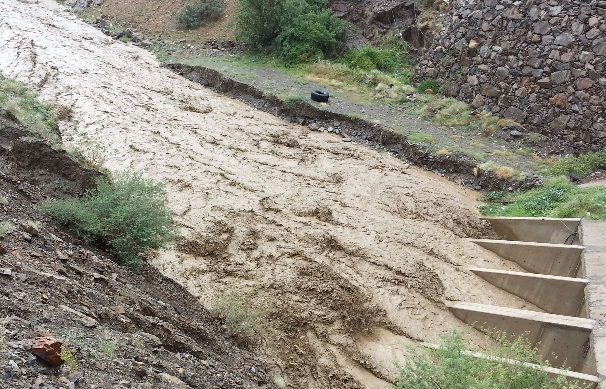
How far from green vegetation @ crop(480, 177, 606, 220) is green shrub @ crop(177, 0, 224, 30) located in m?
17.4

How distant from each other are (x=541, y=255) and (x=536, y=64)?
718 centimetres

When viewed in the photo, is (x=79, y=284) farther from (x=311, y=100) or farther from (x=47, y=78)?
→ (x=47, y=78)

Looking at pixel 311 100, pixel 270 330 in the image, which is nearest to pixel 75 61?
pixel 311 100

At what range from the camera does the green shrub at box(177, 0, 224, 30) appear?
24.7m

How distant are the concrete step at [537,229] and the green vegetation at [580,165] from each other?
2.45 meters

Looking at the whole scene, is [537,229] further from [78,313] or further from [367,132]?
[78,313]

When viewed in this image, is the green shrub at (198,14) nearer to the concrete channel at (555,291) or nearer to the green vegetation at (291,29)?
the green vegetation at (291,29)

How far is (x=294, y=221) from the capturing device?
10.6 metres

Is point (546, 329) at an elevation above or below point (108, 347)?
below

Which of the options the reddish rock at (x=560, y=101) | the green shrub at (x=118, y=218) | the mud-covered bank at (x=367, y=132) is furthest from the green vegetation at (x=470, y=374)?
the reddish rock at (x=560, y=101)

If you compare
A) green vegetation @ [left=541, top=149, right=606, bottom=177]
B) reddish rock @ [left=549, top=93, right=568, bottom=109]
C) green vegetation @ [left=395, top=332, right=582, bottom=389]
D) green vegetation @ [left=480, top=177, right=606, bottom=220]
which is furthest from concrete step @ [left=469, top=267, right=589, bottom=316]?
reddish rock @ [left=549, top=93, right=568, bottom=109]

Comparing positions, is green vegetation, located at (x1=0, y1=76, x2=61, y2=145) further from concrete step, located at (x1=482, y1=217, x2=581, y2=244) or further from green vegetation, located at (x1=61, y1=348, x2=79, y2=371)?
concrete step, located at (x1=482, y1=217, x2=581, y2=244)

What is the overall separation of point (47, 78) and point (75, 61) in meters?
2.56

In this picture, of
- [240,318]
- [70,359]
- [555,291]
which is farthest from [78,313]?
[555,291]
